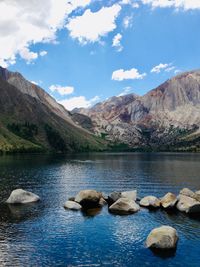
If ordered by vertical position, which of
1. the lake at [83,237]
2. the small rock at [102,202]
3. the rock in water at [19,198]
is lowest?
the lake at [83,237]

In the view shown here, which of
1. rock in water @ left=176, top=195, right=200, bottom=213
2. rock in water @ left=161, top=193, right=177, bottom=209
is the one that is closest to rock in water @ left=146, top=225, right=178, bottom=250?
rock in water @ left=176, top=195, right=200, bottom=213

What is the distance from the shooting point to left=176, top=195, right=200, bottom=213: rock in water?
73.1 metres

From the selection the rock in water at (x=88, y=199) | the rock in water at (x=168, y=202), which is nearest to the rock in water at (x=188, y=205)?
the rock in water at (x=168, y=202)

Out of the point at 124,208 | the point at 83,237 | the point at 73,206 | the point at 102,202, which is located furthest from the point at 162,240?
the point at 102,202

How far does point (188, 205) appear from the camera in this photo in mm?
74250

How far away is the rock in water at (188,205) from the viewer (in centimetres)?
7312

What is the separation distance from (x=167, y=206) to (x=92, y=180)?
201 feet

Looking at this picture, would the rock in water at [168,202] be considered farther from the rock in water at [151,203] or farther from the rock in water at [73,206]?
the rock in water at [73,206]

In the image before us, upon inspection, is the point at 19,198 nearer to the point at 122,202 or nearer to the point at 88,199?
the point at 88,199

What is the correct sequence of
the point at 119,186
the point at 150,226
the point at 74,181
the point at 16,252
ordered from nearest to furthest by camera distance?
the point at 16,252 → the point at 150,226 → the point at 119,186 → the point at 74,181

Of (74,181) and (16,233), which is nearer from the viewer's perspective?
(16,233)

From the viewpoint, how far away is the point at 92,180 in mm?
135750

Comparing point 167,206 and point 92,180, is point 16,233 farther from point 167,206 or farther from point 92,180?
point 92,180

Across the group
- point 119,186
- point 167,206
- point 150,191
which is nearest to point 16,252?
point 167,206
